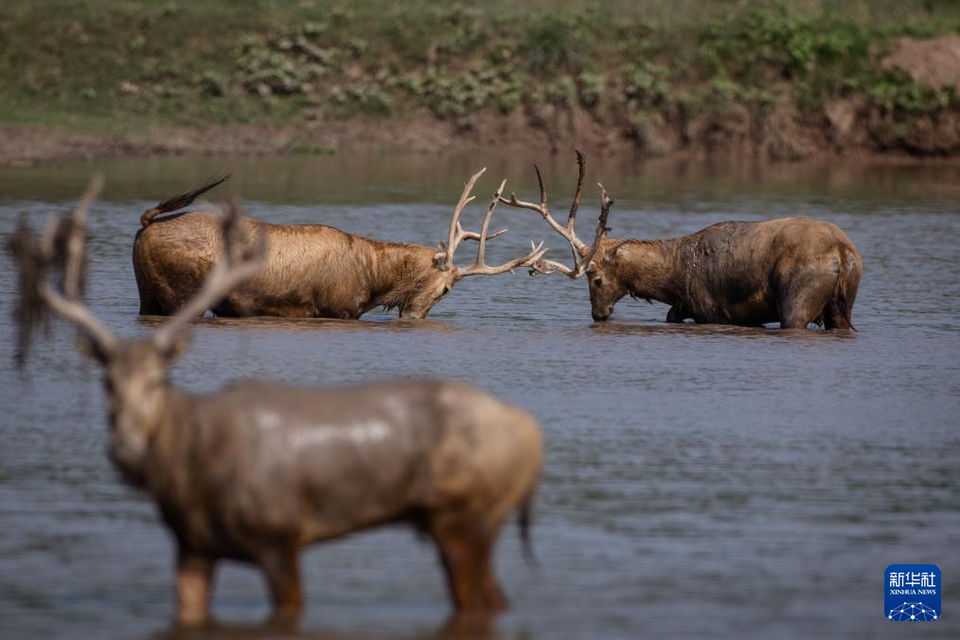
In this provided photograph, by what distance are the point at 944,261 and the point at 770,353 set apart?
7.32 meters

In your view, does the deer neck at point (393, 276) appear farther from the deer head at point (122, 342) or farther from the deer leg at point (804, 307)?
the deer head at point (122, 342)

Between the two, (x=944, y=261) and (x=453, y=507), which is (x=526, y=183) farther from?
(x=453, y=507)

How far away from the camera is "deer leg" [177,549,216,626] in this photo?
259 inches

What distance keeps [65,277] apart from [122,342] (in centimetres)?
70

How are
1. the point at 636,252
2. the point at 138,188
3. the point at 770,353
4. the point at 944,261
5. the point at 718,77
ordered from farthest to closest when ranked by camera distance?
the point at 718,77
the point at 138,188
the point at 944,261
the point at 636,252
the point at 770,353

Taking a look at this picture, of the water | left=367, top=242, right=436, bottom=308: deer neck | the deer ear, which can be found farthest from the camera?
the deer ear

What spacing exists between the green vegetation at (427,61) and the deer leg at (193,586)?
1008 inches

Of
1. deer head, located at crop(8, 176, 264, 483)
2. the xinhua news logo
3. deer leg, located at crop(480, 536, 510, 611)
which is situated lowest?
the xinhua news logo

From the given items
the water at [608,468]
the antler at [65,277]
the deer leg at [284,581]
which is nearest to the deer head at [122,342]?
the antler at [65,277]

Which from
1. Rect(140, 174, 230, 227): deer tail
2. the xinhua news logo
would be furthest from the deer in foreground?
Rect(140, 174, 230, 227): deer tail

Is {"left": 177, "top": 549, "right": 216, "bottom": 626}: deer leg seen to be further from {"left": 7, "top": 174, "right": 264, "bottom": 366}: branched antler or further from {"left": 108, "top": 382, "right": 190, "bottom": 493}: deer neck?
{"left": 7, "top": 174, "right": 264, "bottom": 366}: branched antler

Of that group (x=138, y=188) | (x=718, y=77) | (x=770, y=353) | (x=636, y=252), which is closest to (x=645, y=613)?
(x=770, y=353)

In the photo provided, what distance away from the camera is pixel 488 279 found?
61.3ft

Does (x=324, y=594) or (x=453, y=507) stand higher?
(x=453, y=507)
